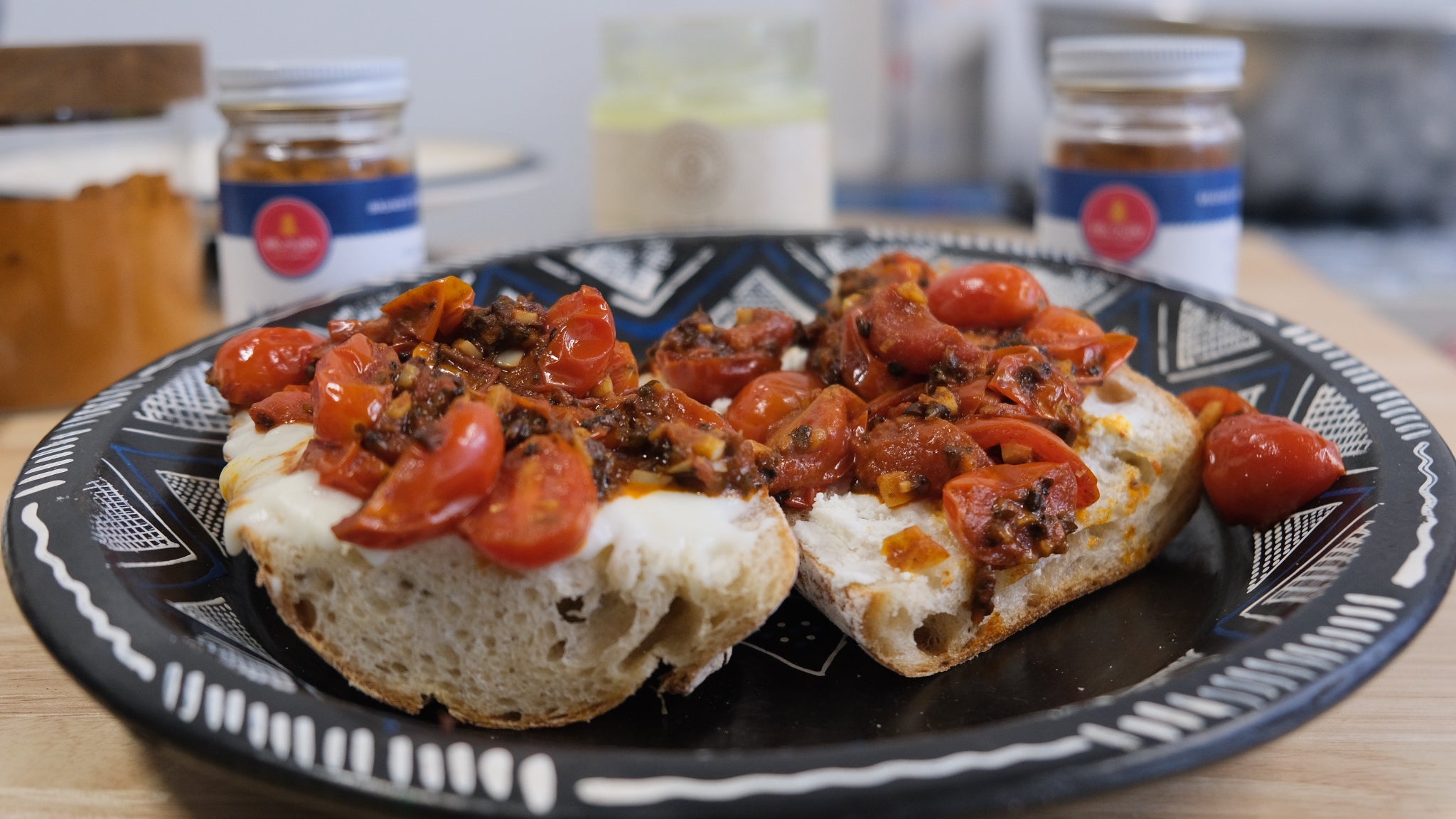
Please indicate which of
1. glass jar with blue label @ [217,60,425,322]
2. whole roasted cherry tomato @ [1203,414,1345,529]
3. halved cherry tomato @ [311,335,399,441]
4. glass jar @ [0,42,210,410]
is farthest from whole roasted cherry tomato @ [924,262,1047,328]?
glass jar @ [0,42,210,410]

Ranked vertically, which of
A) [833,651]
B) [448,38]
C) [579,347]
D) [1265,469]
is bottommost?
[833,651]

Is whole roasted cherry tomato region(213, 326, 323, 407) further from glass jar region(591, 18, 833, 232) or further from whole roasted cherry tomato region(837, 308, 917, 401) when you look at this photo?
glass jar region(591, 18, 833, 232)

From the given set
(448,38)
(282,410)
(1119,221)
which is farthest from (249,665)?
(448,38)

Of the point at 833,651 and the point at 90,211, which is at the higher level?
the point at 90,211

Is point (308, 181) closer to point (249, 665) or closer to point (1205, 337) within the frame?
point (249, 665)

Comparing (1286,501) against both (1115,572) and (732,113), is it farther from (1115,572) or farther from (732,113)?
(732,113)

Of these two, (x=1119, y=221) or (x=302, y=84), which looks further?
(x=1119, y=221)

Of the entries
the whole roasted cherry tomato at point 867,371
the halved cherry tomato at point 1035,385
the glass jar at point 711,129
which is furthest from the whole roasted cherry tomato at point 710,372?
the glass jar at point 711,129

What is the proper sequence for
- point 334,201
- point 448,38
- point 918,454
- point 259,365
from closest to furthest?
point 918,454 < point 259,365 < point 334,201 < point 448,38
